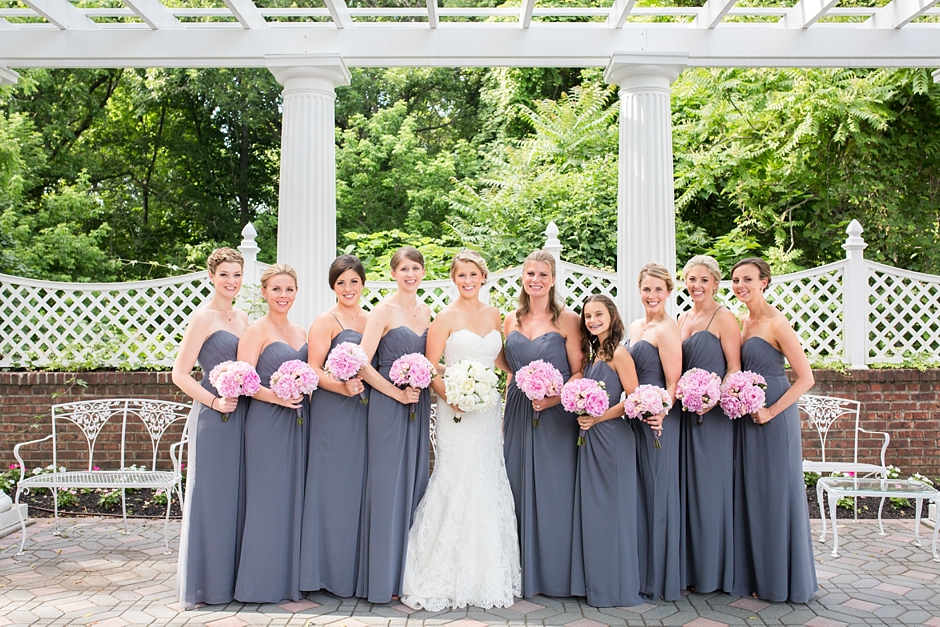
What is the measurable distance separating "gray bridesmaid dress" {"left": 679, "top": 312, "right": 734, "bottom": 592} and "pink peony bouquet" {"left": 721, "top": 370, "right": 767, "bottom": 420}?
0.60 ft

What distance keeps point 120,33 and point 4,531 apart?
4.21m

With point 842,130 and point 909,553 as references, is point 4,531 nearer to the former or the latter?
point 909,553

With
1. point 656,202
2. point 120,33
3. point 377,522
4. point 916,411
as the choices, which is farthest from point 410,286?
point 916,411

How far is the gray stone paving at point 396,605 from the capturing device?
4273 millimetres

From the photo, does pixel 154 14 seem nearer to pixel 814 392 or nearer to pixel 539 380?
pixel 539 380

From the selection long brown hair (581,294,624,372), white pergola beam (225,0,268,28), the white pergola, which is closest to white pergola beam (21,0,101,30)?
the white pergola

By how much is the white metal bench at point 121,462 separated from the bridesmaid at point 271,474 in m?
1.50

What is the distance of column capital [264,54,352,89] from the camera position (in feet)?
21.4

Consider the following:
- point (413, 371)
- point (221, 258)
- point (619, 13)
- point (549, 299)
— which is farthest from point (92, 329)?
point (619, 13)

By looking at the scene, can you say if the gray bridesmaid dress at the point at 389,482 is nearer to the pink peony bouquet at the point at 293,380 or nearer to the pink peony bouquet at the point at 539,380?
the pink peony bouquet at the point at 293,380

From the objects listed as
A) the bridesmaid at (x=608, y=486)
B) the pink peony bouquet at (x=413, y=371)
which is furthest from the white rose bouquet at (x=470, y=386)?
the bridesmaid at (x=608, y=486)

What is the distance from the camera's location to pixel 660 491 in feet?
15.0

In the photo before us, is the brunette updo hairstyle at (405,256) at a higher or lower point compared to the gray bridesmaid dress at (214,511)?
higher

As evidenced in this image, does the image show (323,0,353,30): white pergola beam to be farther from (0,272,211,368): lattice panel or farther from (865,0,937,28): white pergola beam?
(865,0,937,28): white pergola beam
